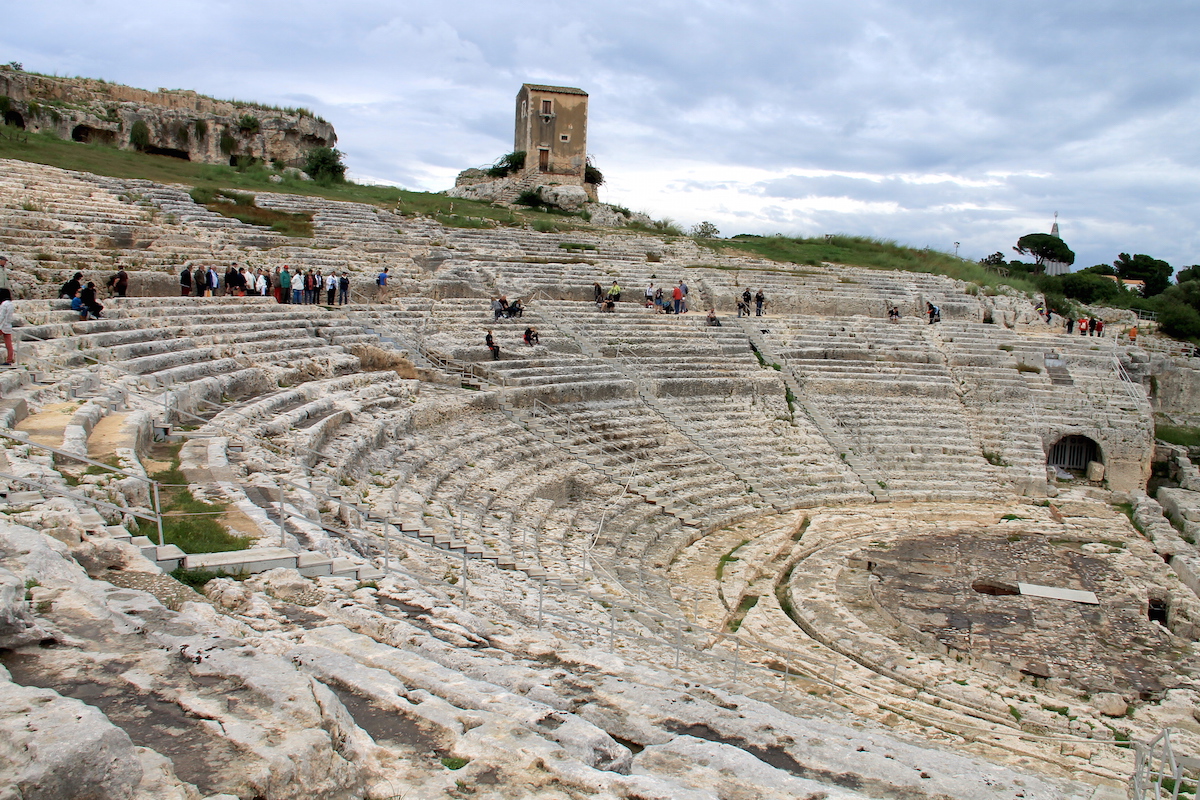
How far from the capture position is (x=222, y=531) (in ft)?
19.6

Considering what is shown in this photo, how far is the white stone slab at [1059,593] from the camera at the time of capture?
37.4 feet

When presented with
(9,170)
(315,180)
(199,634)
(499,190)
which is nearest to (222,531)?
(199,634)

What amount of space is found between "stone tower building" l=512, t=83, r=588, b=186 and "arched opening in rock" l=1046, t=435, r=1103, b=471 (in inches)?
892

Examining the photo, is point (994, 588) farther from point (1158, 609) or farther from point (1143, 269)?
point (1143, 269)

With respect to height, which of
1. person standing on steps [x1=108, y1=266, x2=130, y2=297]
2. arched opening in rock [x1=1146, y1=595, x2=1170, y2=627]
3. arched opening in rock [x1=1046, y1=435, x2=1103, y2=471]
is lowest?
arched opening in rock [x1=1146, y1=595, x2=1170, y2=627]

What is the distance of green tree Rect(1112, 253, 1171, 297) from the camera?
5803cm

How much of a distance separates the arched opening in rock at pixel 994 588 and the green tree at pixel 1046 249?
191ft

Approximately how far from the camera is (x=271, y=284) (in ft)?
53.7

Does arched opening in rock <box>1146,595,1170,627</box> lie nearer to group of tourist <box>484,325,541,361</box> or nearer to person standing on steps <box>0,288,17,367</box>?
group of tourist <box>484,325,541,361</box>

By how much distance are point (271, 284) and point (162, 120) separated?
1727 centimetres

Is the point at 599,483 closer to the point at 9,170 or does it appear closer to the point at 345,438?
the point at 345,438

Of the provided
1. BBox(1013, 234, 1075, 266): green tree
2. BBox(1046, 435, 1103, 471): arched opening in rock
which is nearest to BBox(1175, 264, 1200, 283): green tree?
BBox(1013, 234, 1075, 266): green tree

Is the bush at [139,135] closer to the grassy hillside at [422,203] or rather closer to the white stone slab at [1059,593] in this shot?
the grassy hillside at [422,203]

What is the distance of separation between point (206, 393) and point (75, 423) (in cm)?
280
